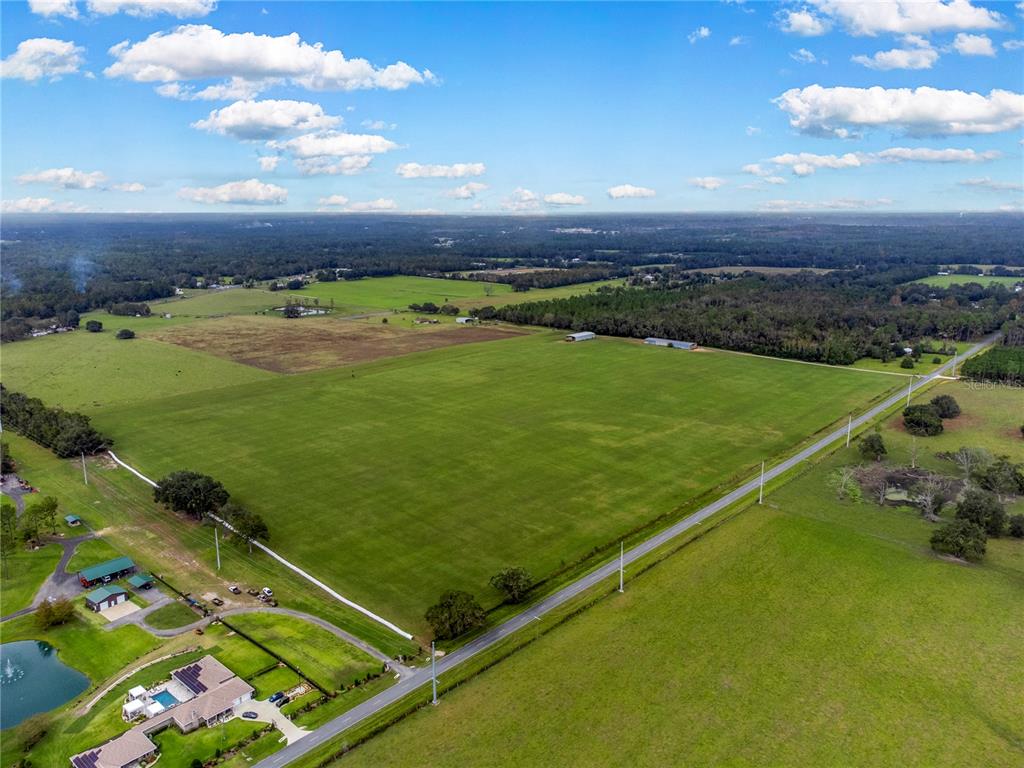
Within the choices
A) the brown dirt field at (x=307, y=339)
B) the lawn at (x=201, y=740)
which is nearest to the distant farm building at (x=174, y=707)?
the lawn at (x=201, y=740)

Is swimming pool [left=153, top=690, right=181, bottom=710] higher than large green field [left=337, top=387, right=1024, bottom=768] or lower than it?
higher

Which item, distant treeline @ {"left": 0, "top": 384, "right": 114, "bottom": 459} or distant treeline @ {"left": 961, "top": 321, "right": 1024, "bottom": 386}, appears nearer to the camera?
distant treeline @ {"left": 0, "top": 384, "right": 114, "bottom": 459}

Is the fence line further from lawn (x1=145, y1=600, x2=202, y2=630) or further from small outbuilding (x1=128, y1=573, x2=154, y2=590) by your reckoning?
small outbuilding (x1=128, y1=573, x2=154, y2=590)

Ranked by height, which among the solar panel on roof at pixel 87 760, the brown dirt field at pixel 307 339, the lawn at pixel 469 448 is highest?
the brown dirt field at pixel 307 339

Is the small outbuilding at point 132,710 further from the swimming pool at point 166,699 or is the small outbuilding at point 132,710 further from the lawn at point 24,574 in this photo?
the lawn at point 24,574

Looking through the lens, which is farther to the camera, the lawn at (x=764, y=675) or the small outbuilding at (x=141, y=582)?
the small outbuilding at (x=141, y=582)

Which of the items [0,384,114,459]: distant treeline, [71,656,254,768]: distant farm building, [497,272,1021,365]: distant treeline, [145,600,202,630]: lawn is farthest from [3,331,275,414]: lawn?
[497,272,1021,365]: distant treeline

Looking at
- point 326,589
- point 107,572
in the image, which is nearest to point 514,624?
point 326,589
